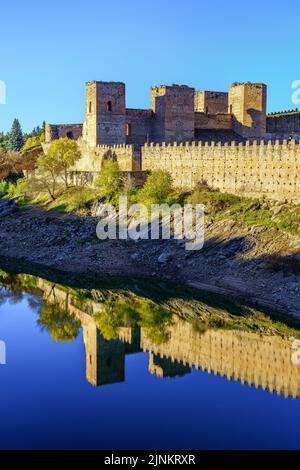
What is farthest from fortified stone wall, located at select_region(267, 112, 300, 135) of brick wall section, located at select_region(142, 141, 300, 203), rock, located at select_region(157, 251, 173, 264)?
rock, located at select_region(157, 251, 173, 264)

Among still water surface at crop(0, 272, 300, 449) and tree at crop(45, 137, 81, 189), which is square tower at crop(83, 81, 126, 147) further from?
still water surface at crop(0, 272, 300, 449)

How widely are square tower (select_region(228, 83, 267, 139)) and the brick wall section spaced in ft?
30.4

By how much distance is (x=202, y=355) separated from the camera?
21.0 metres

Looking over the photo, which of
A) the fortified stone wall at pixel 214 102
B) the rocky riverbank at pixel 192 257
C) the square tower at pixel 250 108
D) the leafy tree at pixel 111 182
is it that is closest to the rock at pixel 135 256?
the rocky riverbank at pixel 192 257

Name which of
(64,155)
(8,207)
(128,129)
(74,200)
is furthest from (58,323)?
(128,129)

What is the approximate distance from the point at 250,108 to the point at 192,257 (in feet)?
68.4

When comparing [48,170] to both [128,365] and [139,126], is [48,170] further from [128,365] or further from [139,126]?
[128,365]

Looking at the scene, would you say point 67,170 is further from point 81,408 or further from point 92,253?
point 81,408

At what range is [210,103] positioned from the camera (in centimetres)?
5144

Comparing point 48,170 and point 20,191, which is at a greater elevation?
point 48,170

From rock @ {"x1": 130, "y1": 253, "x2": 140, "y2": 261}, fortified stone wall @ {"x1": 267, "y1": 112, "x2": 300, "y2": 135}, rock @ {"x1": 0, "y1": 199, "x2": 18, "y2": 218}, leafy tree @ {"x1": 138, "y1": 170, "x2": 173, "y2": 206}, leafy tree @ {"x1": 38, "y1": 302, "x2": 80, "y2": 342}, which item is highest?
fortified stone wall @ {"x1": 267, "y1": 112, "x2": 300, "y2": 135}

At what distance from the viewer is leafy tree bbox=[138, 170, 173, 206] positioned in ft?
122

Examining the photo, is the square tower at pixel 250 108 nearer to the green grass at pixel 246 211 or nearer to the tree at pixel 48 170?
the green grass at pixel 246 211
